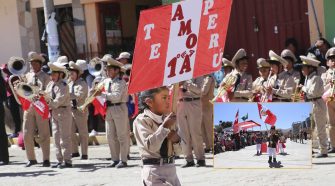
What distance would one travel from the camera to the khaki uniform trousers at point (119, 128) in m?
13.0

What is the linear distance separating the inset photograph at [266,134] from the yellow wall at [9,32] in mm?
10320

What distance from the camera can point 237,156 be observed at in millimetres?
10719

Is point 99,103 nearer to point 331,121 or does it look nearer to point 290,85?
point 290,85

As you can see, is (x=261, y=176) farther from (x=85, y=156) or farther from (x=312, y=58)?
(x=85, y=156)

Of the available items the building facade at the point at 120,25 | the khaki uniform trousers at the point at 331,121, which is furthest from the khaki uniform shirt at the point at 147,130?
the building facade at the point at 120,25

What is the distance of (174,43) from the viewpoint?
7.23 meters

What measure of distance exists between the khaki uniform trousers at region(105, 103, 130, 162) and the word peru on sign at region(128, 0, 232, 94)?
550cm

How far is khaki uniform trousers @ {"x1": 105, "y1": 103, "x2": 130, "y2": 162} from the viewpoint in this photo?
13.0m

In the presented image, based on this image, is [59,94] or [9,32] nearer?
[59,94]

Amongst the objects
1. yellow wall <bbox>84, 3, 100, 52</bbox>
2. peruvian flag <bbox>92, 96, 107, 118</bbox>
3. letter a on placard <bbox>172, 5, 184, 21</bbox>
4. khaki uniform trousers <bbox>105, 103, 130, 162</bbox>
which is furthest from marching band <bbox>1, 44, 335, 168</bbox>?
letter a on placard <bbox>172, 5, 184, 21</bbox>

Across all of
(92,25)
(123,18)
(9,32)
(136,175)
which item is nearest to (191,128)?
(136,175)

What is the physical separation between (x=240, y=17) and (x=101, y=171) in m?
5.58

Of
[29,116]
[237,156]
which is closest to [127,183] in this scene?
[237,156]

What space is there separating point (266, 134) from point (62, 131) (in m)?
4.34
